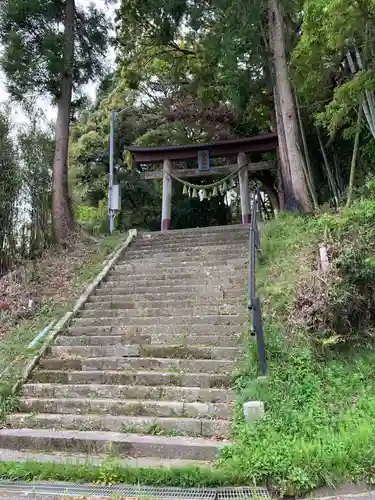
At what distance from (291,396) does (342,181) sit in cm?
874

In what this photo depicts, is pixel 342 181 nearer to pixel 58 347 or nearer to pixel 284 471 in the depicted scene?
pixel 58 347

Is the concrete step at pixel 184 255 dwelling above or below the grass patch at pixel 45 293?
above

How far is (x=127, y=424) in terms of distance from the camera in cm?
467

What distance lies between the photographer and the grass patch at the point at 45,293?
6181mm

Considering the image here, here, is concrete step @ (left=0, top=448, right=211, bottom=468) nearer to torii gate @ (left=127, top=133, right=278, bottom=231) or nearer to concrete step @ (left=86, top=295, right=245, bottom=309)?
concrete step @ (left=86, top=295, right=245, bottom=309)

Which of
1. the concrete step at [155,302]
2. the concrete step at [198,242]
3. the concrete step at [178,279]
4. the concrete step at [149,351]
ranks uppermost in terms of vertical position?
the concrete step at [198,242]

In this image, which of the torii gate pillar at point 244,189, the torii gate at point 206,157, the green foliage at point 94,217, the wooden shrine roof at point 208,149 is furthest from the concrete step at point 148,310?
the green foliage at point 94,217

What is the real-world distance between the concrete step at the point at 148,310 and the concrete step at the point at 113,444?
259 centimetres

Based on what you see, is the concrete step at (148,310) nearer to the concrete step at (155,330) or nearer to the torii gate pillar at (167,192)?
the concrete step at (155,330)

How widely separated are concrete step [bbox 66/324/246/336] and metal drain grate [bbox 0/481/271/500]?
272 centimetres

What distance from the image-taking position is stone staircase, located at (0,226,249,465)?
4449mm

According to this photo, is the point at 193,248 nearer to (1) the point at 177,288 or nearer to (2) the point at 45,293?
(1) the point at 177,288

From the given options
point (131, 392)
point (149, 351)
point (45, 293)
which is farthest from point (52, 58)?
point (131, 392)

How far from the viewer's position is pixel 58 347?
20.6ft
